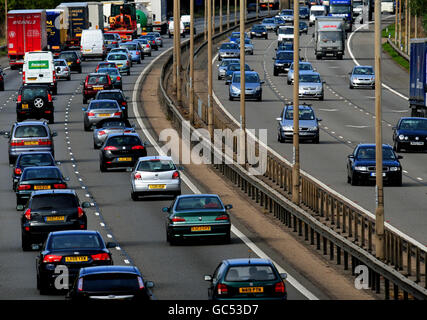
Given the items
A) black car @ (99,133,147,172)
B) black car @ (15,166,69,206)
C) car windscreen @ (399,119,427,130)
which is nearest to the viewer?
black car @ (15,166,69,206)

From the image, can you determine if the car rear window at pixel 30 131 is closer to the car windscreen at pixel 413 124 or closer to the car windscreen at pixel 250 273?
the car windscreen at pixel 413 124

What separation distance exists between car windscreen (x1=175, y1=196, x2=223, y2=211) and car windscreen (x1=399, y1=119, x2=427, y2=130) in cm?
2497

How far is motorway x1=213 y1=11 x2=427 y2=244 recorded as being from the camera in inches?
1820

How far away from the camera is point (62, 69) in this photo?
332 feet

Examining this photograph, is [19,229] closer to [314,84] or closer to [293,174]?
[293,174]

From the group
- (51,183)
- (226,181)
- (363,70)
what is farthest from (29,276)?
(363,70)

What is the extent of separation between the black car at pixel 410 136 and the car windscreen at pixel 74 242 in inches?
1262

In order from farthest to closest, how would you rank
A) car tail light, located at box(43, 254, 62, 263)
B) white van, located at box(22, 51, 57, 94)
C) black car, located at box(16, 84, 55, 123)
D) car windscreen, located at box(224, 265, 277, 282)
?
white van, located at box(22, 51, 57, 94), black car, located at box(16, 84, 55, 123), car tail light, located at box(43, 254, 62, 263), car windscreen, located at box(224, 265, 277, 282)

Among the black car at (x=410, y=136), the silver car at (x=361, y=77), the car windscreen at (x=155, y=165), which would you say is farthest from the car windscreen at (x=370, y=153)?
the silver car at (x=361, y=77)

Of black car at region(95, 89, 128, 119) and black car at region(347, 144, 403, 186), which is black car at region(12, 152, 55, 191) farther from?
black car at region(95, 89, 128, 119)

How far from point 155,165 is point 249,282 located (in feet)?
72.3

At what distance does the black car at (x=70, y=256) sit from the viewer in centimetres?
2995

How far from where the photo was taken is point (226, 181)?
5284cm

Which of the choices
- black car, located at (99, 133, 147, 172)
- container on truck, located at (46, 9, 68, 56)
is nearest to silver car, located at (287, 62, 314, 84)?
container on truck, located at (46, 9, 68, 56)
